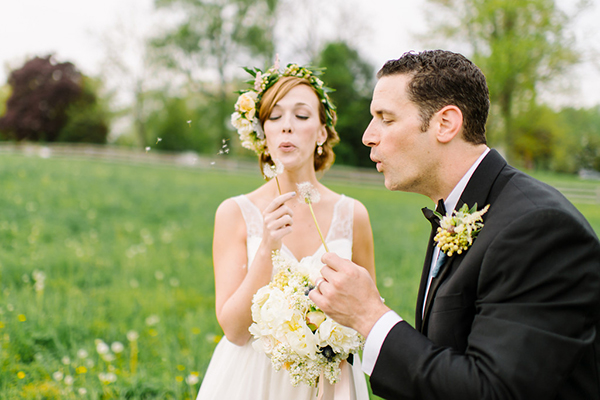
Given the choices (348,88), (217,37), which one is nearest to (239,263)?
(348,88)

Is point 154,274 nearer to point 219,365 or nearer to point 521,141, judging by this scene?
point 219,365

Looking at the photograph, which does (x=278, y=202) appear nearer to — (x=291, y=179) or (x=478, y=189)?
(x=291, y=179)

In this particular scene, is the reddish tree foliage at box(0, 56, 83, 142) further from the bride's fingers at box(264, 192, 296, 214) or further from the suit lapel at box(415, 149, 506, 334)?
the suit lapel at box(415, 149, 506, 334)

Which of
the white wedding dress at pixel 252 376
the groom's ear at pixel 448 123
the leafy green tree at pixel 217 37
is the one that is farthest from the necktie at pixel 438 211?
the leafy green tree at pixel 217 37

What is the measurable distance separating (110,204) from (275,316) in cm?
1173

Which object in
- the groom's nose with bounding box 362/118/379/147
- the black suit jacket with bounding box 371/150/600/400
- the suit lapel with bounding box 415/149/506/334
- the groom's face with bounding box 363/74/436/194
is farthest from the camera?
the groom's nose with bounding box 362/118/379/147

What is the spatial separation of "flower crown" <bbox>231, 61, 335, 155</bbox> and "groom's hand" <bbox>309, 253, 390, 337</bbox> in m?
1.44

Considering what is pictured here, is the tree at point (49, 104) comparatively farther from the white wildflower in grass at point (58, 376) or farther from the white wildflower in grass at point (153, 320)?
the white wildflower in grass at point (58, 376)

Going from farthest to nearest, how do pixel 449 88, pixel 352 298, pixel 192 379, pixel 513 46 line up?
pixel 513 46
pixel 192 379
pixel 449 88
pixel 352 298

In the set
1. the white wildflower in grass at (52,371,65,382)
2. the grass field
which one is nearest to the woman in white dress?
the grass field

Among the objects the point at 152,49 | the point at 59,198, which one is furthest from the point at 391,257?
the point at 152,49

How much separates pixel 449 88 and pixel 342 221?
57.1 inches

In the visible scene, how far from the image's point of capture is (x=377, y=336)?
5.76ft

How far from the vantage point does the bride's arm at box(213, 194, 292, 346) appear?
7.88 feet
